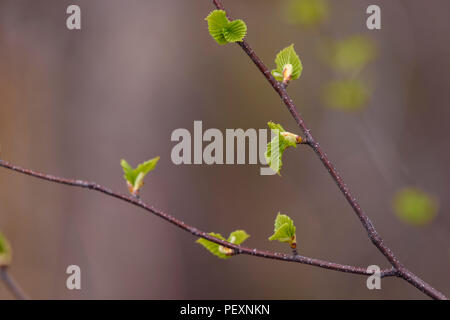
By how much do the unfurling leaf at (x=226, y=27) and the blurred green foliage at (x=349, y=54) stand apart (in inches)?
47.1

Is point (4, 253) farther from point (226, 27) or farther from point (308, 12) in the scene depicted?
point (308, 12)

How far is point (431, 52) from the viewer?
2432 mm

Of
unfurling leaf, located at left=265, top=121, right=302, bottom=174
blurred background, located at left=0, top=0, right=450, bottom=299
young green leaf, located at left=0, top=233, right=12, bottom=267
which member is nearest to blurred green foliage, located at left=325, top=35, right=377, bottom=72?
blurred background, located at left=0, top=0, right=450, bottom=299

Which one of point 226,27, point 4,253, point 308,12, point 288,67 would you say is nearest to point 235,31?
point 226,27

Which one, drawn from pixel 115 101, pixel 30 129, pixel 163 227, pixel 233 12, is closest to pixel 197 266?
pixel 163 227

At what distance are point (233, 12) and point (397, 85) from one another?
0.98m

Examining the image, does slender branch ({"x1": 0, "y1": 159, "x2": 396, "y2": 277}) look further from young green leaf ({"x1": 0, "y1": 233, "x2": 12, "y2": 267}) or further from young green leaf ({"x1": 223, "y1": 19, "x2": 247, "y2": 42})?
young green leaf ({"x1": 223, "y1": 19, "x2": 247, "y2": 42})

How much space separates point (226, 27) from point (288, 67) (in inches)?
6.3

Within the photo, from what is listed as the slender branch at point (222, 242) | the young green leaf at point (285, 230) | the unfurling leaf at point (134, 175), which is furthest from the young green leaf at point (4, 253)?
the young green leaf at point (285, 230)

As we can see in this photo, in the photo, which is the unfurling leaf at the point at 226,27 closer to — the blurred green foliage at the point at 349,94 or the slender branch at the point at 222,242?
the slender branch at the point at 222,242

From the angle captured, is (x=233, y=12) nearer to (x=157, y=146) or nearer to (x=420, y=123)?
(x=157, y=146)

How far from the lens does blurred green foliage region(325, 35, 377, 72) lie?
6.00 feet

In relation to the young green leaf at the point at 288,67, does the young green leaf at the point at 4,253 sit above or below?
below

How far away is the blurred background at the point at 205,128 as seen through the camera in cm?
220
